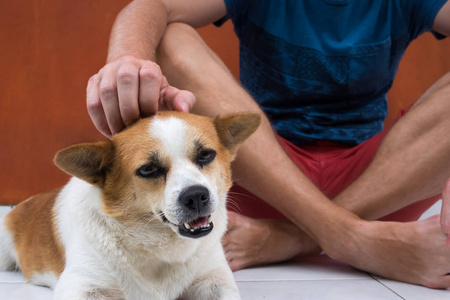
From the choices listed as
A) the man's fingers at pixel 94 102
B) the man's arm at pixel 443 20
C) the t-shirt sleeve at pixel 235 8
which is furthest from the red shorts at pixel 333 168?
the man's fingers at pixel 94 102

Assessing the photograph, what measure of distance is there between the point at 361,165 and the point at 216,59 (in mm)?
648

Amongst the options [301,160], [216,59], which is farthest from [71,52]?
[301,160]

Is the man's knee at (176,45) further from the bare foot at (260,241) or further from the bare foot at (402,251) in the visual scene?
the bare foot at (402,251)

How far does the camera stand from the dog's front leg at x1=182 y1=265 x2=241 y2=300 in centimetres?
129

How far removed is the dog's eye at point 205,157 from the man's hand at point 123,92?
16cm

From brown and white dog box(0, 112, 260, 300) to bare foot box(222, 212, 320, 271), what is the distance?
0.34 meters

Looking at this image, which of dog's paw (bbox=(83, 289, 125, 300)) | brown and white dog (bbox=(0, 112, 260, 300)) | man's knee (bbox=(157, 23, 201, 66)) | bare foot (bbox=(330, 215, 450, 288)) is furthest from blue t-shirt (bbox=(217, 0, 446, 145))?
dog's paw (bbox=(83, 289, 125, 300))

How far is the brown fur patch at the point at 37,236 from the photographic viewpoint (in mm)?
1479

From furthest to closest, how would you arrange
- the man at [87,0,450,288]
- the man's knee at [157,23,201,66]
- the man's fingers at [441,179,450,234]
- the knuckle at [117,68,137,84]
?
the man's knee at [157,23,201,66] < the man at [87,0,450,288] < the man's fingers at [441,179,450,234] < the knuckle at [117,68,137,84]

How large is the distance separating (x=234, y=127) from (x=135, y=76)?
38 centimetres

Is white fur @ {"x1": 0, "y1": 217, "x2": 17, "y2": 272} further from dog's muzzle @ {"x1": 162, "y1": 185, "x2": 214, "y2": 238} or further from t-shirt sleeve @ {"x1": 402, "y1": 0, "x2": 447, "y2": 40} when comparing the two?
t-shirt sleeve @ {"x1": 402, "y1": 0, "x2": 447, "y2": 40}

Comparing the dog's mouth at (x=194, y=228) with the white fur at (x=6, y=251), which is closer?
the dog's mouth at (x=194, y=228)

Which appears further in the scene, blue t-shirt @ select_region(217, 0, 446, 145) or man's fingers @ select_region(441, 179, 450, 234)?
blue t-shirt @ select_region(217, 0, 446, 145)

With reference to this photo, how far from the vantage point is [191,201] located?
117 centimetres
